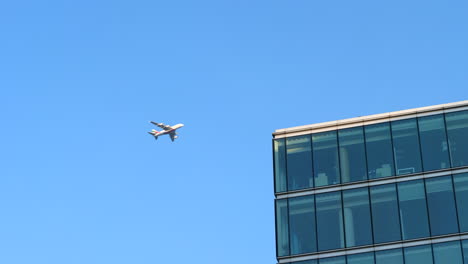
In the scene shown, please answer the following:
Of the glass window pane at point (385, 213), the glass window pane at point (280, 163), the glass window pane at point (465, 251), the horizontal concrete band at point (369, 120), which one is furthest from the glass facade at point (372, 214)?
the horizontal concrete band at point (369, 120)

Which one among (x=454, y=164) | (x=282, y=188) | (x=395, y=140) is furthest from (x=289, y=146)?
(x=454, y=164)

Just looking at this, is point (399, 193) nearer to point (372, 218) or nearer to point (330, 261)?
point (372, 218)

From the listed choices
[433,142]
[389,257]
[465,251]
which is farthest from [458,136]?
[389,257]

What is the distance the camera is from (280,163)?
6303cm

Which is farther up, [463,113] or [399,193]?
[463,113]

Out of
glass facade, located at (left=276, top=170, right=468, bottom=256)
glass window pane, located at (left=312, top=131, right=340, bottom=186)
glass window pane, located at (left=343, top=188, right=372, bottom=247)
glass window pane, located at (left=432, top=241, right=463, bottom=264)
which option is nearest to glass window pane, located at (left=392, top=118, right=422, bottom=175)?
glass facade, located at (left=276, top=170, right=468, bottom=256)

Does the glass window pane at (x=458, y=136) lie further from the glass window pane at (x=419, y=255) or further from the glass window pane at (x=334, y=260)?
the glass window pane at (x=334, y=260)

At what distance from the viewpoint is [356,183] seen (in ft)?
198

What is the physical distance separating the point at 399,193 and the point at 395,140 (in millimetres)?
3904

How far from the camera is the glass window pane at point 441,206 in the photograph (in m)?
56.7

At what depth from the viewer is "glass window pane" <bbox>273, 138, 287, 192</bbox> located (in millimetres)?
62094

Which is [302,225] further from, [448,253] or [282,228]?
[448,253]

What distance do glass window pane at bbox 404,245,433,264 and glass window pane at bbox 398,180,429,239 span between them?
84 cm

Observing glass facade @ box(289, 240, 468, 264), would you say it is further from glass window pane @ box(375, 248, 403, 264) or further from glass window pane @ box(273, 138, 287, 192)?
glass window pane @ box(273, 138, 287, 192)
